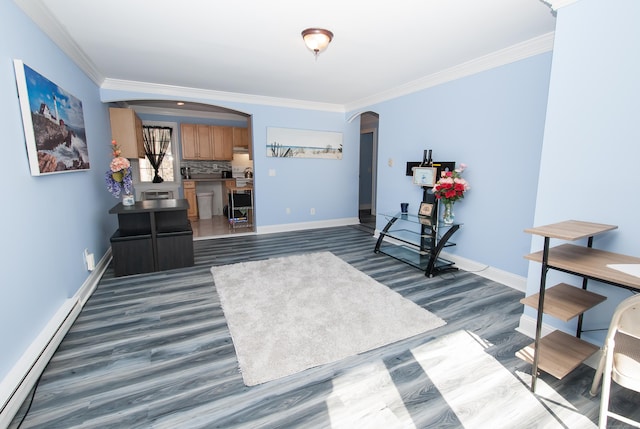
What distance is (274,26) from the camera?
100 inches

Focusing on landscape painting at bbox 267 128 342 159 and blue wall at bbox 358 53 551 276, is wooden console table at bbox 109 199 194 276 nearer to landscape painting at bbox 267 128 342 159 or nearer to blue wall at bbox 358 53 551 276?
landscape painting at bbox 267 128 342 159

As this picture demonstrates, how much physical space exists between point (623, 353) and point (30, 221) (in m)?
3.49

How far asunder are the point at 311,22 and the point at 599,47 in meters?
2.00

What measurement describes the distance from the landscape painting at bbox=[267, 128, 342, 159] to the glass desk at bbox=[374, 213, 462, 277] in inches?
84.1

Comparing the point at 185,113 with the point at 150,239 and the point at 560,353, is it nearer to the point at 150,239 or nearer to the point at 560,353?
the point at 150,239

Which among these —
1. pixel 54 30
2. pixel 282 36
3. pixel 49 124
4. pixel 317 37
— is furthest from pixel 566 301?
pixel 54 30

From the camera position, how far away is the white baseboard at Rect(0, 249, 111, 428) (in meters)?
1.50

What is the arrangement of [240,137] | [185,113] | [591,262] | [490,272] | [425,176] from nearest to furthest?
1. [591,262]
2. [490,272]
3. [425,176]
4. [185,113]
5. [240,137]

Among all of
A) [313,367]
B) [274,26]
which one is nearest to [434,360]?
[313,367]

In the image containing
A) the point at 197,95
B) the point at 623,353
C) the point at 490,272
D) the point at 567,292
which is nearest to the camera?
the point at 623,353

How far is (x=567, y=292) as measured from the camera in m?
1.86

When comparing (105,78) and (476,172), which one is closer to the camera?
(476,172)

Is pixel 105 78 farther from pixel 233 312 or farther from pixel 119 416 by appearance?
pixel 119 416

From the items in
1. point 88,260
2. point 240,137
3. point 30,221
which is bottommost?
point 88,260
